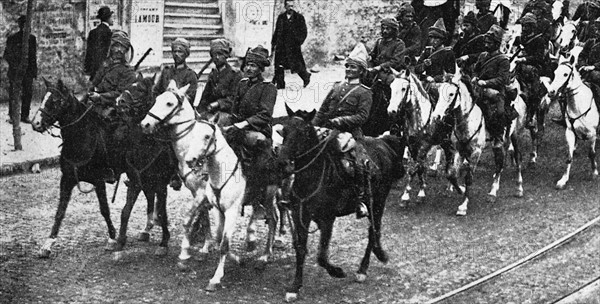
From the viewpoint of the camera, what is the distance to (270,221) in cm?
1368

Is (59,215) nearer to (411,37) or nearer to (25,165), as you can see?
(25,165)

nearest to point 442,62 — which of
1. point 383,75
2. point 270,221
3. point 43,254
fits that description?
point 383,75

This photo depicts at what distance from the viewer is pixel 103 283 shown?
12539 millimetres

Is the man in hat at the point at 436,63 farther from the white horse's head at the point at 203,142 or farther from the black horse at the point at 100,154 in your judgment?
the white horse's head at the point at 203,142

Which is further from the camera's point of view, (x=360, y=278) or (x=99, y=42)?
(x=99, y=42)

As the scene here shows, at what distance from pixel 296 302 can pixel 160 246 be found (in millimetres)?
2347

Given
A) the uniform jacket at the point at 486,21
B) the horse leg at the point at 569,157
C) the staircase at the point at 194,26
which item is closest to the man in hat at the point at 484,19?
the uniform jacket at the point at 486,21

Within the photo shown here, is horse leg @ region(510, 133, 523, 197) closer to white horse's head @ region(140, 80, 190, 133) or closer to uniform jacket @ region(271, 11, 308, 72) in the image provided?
uniform jacket @ region(271, 11, 308, 72)

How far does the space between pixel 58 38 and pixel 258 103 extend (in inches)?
383

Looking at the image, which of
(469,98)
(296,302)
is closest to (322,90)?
(469,98)

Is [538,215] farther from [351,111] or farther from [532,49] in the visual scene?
[351,111]

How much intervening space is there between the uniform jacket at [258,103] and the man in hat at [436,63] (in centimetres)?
498

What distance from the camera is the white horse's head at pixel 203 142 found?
12414 mm

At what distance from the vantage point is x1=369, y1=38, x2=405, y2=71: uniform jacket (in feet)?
55.9
